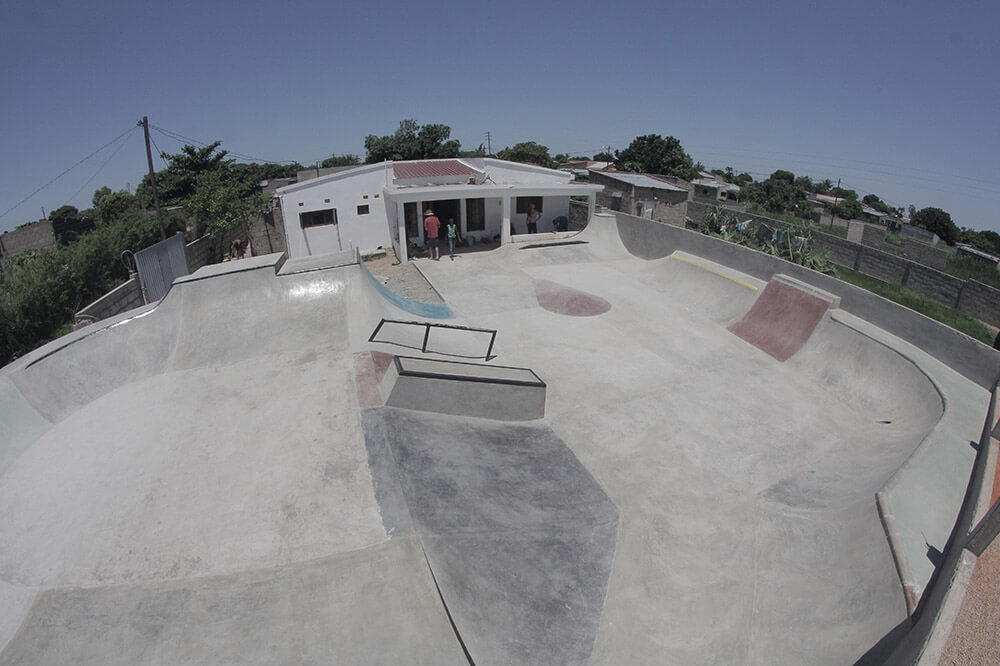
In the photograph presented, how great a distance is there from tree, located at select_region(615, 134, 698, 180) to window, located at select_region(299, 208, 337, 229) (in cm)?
4831

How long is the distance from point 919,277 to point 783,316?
9.95m

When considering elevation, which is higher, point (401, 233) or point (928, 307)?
point (401, 233)

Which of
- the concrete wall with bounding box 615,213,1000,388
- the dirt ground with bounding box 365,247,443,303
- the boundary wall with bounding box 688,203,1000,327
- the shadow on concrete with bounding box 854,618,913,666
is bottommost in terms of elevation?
the boundary wall with bounding box 688,203,1000,327

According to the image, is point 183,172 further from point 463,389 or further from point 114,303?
point 463,389

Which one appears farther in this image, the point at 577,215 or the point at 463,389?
the point at 577,215

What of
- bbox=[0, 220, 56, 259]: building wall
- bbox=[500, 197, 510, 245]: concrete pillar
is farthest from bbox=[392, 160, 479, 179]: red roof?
bbox=[0, 220, 56, 259]: building wall

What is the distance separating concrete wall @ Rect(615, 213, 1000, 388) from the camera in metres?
7.61

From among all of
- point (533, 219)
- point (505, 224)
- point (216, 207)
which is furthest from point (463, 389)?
point (216, 207)

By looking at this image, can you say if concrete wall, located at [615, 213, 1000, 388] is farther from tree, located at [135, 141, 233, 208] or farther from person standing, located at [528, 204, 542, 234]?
tree, located at [135, 141, 233, 208]

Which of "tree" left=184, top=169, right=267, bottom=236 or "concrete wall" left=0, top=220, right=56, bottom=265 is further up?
"tree" left=184, top=169, right=267, bottom=236

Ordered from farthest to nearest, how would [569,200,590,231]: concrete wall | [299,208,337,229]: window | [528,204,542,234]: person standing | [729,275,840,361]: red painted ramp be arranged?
1. [569,200,590,231]: concrete wall
2. [528,204,542,234]: person standing
3. [299,208,337,229]: window
4. [729,275,840,361]: red painted ramp

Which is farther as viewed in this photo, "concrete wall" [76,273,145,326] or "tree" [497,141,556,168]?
"tree" [497,141,556,168]

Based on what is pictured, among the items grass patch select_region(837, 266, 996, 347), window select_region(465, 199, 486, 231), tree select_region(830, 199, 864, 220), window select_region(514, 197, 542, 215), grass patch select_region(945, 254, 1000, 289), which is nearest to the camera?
grass patch select_region(837, 266, 996, 347)

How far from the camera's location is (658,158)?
209 feet
